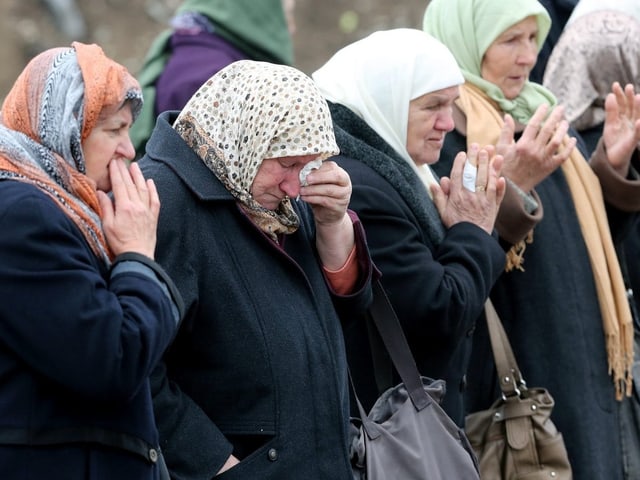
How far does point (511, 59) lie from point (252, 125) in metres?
1.72

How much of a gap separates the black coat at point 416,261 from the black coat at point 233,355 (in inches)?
23.8

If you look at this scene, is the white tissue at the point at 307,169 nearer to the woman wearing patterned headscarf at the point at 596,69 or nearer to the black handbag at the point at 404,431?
the black handbag at the point at 404,431

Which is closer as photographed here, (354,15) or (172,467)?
(172,467)

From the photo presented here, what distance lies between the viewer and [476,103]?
4.29 meters

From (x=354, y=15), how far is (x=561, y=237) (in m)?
6.70

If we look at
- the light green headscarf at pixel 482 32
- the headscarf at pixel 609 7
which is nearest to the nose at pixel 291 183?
the light green headscarf at pixel 482 32

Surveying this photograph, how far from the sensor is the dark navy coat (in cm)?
242

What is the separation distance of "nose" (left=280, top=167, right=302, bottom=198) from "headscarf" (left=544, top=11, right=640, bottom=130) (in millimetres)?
2059

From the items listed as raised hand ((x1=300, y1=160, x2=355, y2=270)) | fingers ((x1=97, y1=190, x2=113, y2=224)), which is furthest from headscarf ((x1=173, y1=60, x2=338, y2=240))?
fingers ((x1=97, y1=190, x2=113, y2=224))

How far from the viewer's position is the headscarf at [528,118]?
14.1ft

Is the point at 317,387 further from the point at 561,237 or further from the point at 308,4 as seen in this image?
the point at 308,4

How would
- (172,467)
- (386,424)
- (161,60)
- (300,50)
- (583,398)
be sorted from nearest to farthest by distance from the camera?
(172,467)
(386,424)
(583,398)
(161,60)
(300,50)

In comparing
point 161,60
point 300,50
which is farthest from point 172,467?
point 300,50

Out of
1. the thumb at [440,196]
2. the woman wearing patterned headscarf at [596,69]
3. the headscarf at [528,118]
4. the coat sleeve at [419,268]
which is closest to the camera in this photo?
the coat sleeve at [419,268]
